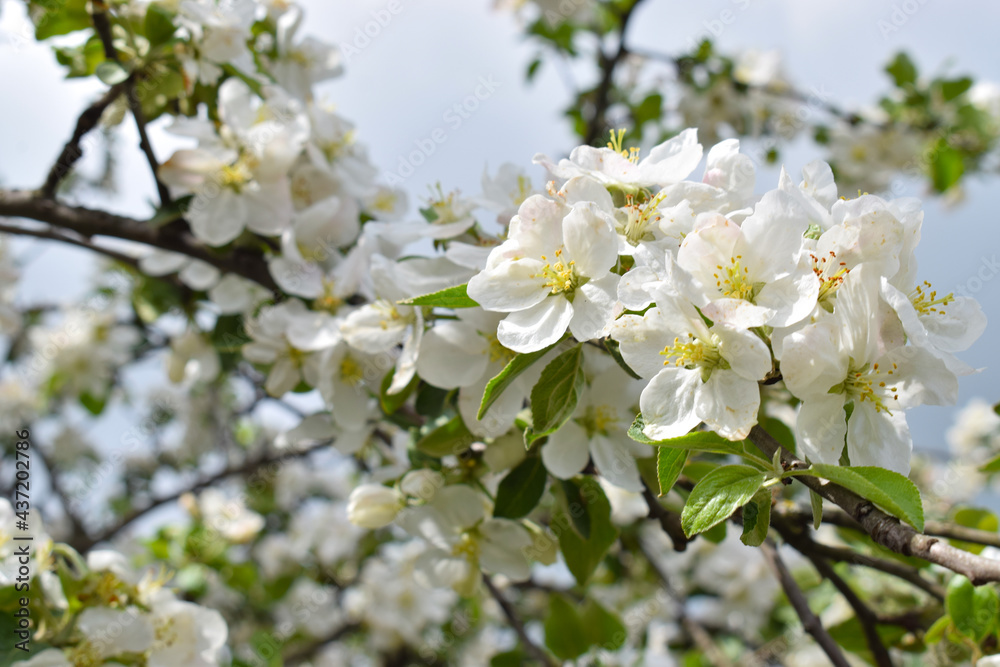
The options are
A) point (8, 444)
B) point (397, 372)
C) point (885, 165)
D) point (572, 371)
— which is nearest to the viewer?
point (572, 371)

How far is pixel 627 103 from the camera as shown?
3.42 m

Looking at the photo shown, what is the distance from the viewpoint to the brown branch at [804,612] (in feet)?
3.70

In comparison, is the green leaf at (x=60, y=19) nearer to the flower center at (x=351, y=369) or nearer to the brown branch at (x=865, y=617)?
the flower center at (x=351, y=369)

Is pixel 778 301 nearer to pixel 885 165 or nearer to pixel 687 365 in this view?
pixel 687 365

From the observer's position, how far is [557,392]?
87 cm

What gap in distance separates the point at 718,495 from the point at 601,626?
1.12 metres

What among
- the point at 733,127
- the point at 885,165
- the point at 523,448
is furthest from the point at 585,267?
the point at 885,165

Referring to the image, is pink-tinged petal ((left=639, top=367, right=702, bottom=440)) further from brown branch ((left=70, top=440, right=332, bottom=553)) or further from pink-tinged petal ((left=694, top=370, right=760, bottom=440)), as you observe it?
brown branch ((left=70, top=440, right=332, bottom=553))

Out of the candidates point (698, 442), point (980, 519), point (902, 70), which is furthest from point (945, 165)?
point (698, 442)

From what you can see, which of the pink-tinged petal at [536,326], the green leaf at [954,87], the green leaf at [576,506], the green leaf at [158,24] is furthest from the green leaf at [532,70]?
the pink-tinged petal at [536,326]

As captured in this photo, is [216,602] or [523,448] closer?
[523,448]

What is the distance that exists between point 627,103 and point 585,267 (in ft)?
9.27

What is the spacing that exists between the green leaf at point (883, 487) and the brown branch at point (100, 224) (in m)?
1.27

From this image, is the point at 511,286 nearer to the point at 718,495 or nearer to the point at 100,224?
the point at 718,495
